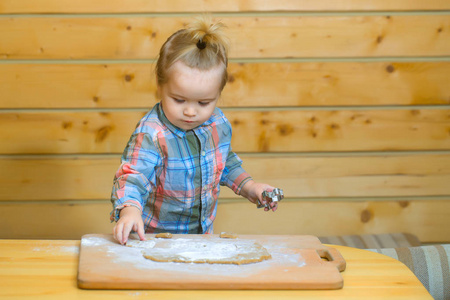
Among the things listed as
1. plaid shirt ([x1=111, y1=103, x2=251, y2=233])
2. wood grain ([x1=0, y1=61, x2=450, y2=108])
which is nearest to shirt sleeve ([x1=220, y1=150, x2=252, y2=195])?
plaid shirt ([x1=111, y1=103, x2=251, y2=233])

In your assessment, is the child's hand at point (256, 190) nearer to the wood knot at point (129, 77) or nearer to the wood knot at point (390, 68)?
the wood knot at point (129, 77)

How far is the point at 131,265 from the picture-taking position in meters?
1.07

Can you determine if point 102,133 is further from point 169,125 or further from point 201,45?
point 201,45

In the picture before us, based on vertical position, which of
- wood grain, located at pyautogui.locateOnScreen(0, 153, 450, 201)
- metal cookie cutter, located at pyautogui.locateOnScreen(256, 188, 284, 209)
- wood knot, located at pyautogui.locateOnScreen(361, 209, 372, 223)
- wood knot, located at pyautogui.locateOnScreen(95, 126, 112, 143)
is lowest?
wood knot, located at pyautogui.locateOnScreen(361, 209, 372, 223)

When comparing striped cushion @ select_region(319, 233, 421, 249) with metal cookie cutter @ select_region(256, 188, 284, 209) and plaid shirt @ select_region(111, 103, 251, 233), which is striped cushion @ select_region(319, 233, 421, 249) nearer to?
plaid shirt @ select_region(111, 103, 251, 233)

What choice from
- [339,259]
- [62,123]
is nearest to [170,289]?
[339,259]

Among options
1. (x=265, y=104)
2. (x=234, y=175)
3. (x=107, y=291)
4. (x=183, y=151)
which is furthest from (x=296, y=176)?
(x=107, y=291)

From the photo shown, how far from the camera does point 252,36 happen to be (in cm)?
238

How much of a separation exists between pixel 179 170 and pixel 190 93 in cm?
23

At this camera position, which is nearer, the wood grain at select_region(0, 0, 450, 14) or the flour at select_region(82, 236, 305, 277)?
the flour at select_region(82, 236, 305, 277)

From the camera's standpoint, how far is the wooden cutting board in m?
1.01

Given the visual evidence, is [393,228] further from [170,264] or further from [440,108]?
[170,264]

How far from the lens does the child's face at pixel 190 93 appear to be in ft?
4.49

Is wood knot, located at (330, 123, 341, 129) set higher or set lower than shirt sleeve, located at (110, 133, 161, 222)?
lower
